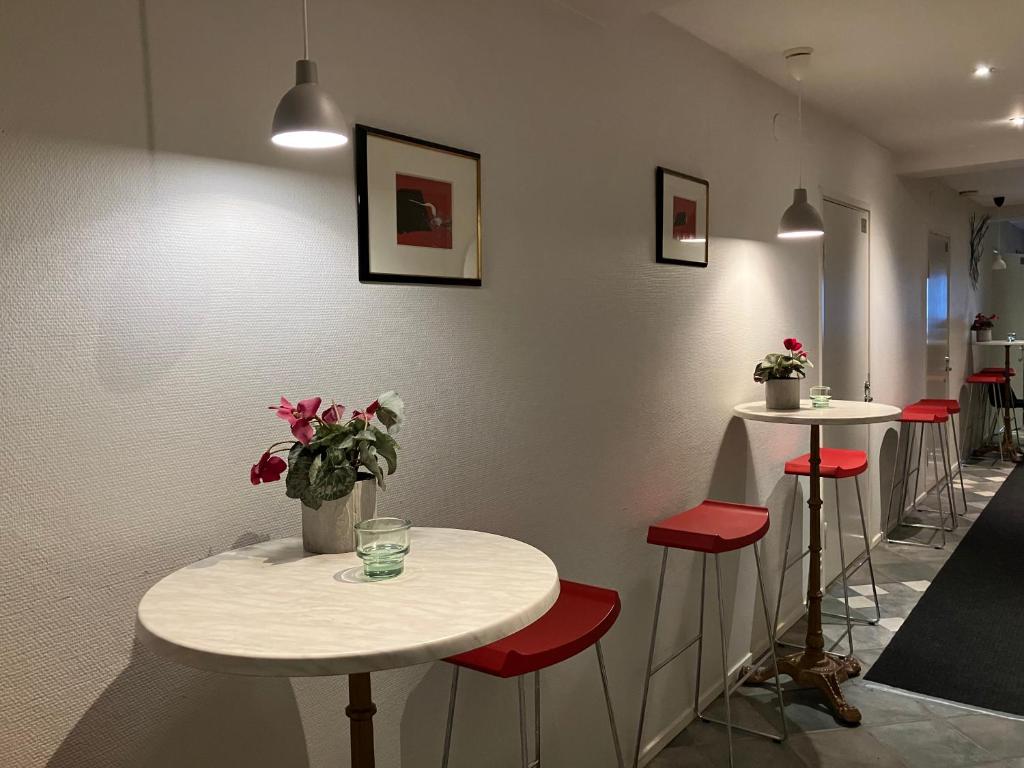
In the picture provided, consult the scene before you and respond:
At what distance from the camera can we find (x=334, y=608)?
1229 millimetres

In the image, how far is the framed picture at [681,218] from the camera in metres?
2.91

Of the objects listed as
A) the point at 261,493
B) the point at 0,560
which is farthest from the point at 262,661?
the point at 261,493

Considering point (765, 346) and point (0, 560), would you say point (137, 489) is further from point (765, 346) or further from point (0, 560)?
point (765, 346)

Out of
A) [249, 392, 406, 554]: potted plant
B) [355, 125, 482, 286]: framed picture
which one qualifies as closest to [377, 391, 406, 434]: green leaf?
[249, 392, 406, 554]: potted plant

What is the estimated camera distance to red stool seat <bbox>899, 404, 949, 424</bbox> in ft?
17.9

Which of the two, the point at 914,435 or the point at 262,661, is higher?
the point at 262,661

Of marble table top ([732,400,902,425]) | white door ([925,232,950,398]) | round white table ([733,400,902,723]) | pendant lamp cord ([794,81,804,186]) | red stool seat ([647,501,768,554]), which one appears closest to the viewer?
red stool seat ([647,501,768,554])

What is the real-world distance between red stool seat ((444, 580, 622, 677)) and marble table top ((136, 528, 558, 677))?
0.28m

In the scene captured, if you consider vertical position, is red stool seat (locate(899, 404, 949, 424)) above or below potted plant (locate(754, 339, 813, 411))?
below

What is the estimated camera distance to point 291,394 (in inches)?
67.5

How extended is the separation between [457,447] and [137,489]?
0.84m

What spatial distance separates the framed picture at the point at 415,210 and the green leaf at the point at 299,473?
0.50 meters

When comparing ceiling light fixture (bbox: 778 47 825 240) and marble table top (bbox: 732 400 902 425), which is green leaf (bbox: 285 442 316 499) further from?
ceiling light fixture (bbox: 778 47 825 240)

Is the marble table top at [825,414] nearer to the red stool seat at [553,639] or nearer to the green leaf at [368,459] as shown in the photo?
the red stool seat at [553,639]
